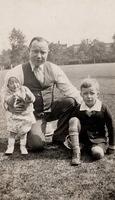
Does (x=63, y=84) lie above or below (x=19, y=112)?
above

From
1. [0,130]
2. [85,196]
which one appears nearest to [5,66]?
[0,130]

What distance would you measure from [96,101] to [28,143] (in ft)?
2.20

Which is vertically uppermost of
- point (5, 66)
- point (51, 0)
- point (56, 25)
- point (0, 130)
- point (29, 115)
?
point (51, 0)

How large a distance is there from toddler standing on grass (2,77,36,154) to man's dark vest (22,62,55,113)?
0.47ft

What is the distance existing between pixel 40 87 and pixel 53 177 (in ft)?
3.05

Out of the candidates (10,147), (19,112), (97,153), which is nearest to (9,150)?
(10,147)

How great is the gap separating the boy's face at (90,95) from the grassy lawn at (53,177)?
428 mm

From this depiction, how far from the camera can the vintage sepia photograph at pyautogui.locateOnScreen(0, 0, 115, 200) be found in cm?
191

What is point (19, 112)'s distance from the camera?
2508 millimetres

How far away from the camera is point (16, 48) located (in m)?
3.47

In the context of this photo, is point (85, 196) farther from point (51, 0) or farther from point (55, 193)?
point (51, 0)

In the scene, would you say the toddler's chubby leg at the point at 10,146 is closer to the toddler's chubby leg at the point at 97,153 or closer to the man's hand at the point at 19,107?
the man's hand at the point at 19,107

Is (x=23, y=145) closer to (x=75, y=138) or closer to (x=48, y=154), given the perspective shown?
(x=48, y=154)

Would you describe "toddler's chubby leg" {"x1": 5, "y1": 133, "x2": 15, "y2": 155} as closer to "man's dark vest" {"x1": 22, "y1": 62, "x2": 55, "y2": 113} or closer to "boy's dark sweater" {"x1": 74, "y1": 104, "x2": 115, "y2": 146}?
"man's dark vest" {"x1": 22, "y1": 62, "x2": 55, "y2": 113}
